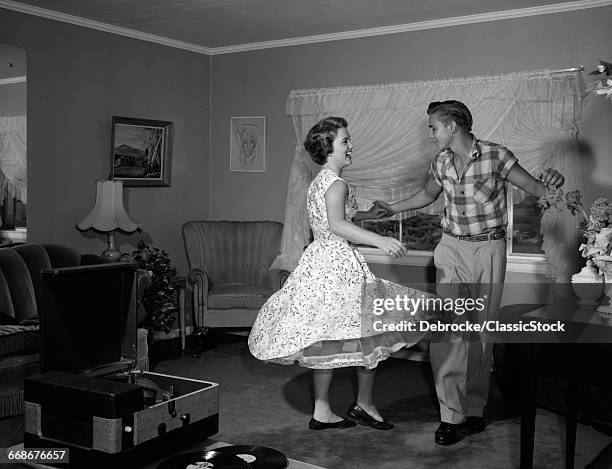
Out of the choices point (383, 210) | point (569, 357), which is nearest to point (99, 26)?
point (383, 210)

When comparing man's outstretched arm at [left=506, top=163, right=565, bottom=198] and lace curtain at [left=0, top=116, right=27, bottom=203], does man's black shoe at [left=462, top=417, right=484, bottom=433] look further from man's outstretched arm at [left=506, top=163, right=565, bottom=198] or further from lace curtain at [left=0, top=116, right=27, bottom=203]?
lace curtain at [left=0, top=116, right=27, bottom=203]

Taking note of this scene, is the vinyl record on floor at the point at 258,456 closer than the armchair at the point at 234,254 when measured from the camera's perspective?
Yes

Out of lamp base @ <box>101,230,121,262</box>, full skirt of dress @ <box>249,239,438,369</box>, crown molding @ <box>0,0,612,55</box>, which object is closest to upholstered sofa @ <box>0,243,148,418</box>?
lamp base @ <box>101,230,121,262</box>

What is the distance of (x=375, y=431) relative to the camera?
4602 mm

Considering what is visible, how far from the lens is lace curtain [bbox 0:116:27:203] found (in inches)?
234

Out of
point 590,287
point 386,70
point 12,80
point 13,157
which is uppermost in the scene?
point 386,70

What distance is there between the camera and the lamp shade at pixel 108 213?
6266 mm

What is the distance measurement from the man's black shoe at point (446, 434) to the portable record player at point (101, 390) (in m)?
2.05

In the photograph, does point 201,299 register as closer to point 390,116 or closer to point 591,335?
point 390,116

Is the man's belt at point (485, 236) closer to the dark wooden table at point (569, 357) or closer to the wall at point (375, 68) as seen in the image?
the dark wooden table at point (569, 357)

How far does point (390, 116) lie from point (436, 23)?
915 mm

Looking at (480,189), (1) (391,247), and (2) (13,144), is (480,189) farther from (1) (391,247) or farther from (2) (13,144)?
(2) (13,144)

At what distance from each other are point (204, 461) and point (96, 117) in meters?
4.99

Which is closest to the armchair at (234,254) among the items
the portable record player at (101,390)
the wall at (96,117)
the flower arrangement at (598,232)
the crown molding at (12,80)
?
the wall at (96,117)
